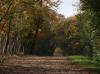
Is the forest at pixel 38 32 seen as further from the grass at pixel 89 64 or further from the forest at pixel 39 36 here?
the grass at pixel 89 64

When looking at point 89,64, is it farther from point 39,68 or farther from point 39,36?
point 39,36

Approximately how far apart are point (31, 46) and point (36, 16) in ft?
25.0

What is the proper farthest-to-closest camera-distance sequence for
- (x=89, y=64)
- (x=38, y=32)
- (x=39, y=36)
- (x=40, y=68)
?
1. (x=39, y=36)
2. (x=38, y=32)
3. (x=89, y=64)
4. (x=40, y=68)

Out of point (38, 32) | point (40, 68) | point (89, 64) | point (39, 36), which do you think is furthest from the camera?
point (39, 36)

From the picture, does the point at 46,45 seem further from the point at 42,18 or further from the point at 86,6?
the point at 86,6

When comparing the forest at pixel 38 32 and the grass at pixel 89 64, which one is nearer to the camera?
the grass at pixel 89 64

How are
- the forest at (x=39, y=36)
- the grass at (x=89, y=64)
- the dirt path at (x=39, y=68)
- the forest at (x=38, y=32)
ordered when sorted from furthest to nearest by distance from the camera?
the forest at (x=38, y=32) → the forest at (x=39, y=36) → the grass at (x=89, y=64) → the dirt path at (x=39, y=68)

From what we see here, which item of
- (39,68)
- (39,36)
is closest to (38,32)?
(39,36)

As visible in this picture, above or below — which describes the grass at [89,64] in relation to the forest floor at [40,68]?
below

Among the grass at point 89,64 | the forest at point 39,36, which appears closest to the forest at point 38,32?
the forest at point 39,36

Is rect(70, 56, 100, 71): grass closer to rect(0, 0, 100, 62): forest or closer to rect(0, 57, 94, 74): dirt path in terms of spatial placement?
rect(0, 57, 94, 74): dirt path


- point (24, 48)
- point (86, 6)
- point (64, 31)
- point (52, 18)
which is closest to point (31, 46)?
point (24, 48)

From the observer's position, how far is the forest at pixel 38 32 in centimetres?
5493

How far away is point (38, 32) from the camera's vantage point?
95.1 m
